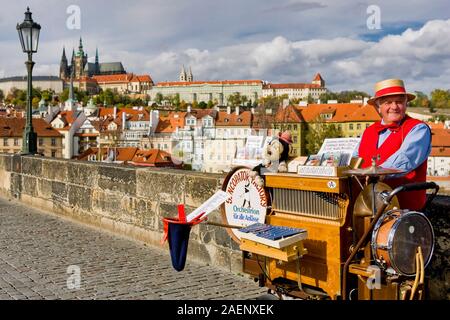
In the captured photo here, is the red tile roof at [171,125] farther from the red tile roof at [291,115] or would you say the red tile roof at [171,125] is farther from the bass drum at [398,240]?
the bass drum at [398,240]

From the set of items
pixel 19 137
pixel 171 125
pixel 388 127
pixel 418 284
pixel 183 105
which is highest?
pixel 183 105

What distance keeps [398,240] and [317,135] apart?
7672cm

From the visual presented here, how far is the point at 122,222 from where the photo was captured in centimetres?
856

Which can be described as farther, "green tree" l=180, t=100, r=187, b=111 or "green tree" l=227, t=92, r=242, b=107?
"green tree" l=227, t=92, r=242, b=107

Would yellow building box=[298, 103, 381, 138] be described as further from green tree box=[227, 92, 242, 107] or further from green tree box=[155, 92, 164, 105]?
green tree box=[155, 92, 164, 105]

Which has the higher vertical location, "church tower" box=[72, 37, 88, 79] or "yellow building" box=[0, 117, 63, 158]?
"church tower" box=[72, 37, 88, 79]

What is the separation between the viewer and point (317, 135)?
79.3 metres

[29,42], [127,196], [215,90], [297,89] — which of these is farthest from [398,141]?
[215,90]

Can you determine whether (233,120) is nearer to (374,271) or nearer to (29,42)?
(29,42)

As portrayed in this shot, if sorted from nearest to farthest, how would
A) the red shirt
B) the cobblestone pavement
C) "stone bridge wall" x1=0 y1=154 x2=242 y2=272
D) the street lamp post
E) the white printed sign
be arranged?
the red shirt
the white printed sign
the cobblestone pavement
"stone bridge wall" x1=0 y1=154 x2=242 y2=272
the street lamp post

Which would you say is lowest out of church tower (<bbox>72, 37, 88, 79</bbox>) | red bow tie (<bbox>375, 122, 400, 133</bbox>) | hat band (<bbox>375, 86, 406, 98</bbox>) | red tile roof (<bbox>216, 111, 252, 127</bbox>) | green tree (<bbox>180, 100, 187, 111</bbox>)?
red bow tie (<bbox>375, 122, 400, 133</bbox>)

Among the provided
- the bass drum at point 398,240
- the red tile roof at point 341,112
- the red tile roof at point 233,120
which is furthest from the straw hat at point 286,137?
the red tile roof at point 233,120

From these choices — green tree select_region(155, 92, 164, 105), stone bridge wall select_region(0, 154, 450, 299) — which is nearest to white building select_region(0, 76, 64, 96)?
green tree select_region(155, 92, 164, 105)

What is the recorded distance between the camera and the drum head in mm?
3352
